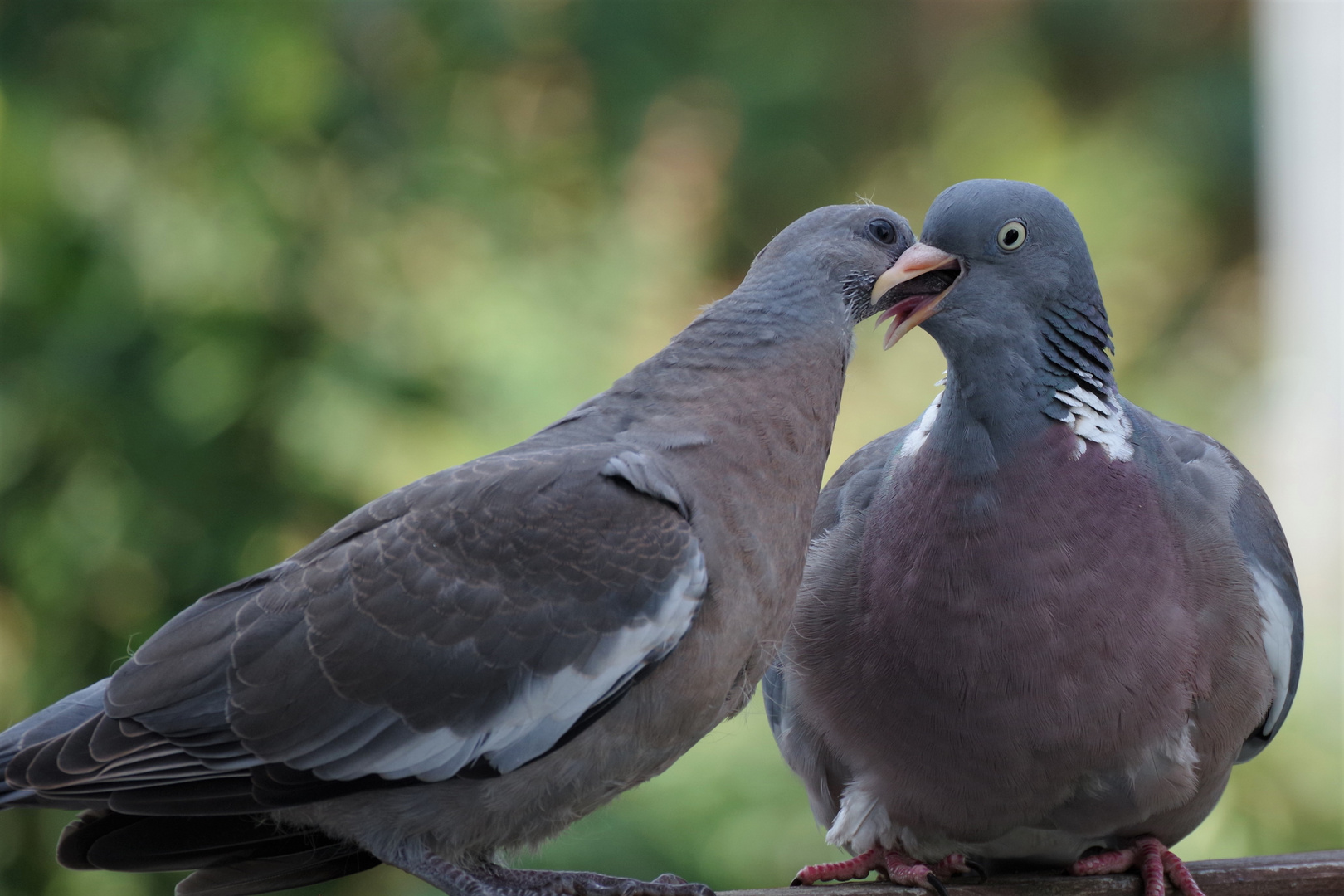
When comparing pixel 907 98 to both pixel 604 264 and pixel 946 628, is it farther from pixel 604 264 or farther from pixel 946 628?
pixel 946 628

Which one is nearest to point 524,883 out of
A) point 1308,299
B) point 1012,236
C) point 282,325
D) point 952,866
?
point 952,866

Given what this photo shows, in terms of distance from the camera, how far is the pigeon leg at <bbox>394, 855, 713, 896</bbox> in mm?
1553

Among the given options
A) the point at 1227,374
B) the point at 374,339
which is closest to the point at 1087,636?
the point at 374,339

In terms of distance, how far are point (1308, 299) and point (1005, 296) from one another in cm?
334

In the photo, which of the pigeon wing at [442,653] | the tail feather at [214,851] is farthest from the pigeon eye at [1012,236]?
the tail feather at [214,851]

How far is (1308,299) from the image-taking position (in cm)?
451

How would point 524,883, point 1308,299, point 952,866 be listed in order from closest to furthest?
point 524,883 → point 952,866 → point 1308,299

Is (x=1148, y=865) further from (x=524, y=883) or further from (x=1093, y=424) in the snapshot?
(x=524, y=883)

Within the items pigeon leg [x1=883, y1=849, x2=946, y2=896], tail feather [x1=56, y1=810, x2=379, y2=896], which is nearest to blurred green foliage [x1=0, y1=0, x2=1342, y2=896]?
pigeon leg [x1=883, y1=849, x2=946, y2=896]

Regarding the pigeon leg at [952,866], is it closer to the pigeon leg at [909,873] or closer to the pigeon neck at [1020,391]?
the pigeon leg at [909,873]

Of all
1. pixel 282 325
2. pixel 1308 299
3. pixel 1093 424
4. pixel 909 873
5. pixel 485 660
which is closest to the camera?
pixel 485 660

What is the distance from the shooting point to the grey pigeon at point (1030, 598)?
1.68m

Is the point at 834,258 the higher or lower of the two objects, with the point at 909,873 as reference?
higher

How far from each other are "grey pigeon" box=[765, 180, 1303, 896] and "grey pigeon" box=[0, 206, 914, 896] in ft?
0.67
